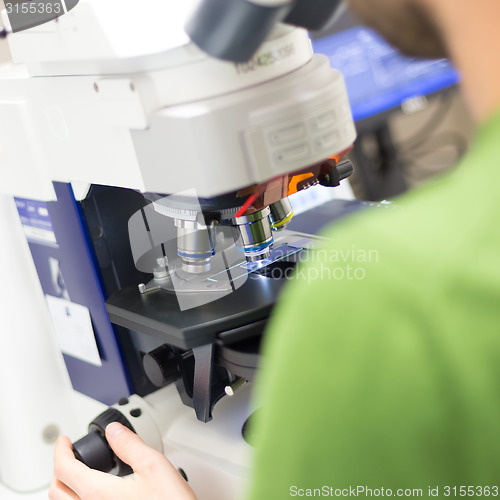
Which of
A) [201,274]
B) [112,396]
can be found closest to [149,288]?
[201,274]

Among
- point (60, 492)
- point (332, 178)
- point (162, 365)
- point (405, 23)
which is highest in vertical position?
point (405, 23)

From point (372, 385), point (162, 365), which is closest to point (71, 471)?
point (162, 365)

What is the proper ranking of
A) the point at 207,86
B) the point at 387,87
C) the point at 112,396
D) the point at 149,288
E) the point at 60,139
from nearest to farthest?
1. the point at 207,86
2. the point at 60,139
3. the point at 149,288
4. the point at 112,396
5. the point at 387,87

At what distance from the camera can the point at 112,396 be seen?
102cm

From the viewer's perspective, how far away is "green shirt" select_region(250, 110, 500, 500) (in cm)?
A: 33

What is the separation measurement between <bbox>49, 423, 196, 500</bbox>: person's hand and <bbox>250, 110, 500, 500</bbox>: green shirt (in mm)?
399

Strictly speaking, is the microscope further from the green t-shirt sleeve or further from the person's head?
the green t-shirt sleeve

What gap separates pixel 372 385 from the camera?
350mm

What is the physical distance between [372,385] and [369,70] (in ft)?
5.57

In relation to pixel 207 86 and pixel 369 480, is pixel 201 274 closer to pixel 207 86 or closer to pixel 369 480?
pixel 207 86

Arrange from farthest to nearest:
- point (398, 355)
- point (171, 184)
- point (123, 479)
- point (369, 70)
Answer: point (369, 70)
point (123, 479)
point (171, 184)
point (398, 355)

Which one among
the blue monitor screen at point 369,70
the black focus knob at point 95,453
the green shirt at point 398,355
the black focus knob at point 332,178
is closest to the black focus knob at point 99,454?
the black focus knob at point 95,453

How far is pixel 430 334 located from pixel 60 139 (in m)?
0.58

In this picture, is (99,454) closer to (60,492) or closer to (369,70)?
(60,492)
